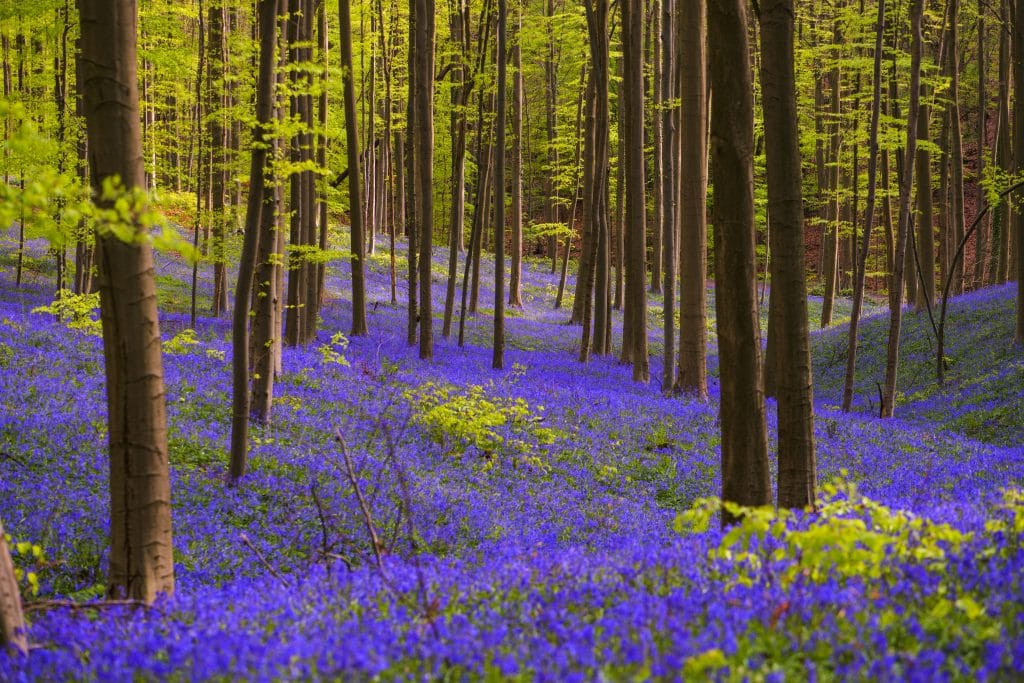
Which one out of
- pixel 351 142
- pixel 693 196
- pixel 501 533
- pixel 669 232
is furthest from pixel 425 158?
pixel 501 533

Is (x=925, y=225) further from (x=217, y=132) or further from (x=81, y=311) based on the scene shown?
(x=81, y=311)

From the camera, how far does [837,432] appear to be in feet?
45.3

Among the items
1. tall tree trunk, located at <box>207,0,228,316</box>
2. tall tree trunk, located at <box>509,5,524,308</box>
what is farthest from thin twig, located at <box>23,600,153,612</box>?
tall tree trunk, located at <box>509,5,524,308</box>

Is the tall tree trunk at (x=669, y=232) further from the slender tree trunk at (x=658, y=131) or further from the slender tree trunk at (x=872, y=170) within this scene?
the slender tree trunk at (x=872, y=170)

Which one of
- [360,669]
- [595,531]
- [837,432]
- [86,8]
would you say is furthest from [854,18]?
[360,669]

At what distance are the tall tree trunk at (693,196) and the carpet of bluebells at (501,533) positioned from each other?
1.30 metres

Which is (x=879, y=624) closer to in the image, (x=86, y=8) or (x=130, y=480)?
(x=130, y=480)

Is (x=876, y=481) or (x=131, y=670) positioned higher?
(x=131, y=670)

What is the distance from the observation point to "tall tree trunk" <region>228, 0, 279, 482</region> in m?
7.96

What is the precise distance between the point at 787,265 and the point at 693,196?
8.54 meters

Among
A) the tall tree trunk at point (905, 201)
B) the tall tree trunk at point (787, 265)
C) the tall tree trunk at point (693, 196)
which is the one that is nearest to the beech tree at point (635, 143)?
the tall tree trunk at point (693, 196)

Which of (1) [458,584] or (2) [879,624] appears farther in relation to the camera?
(1) [458,584]

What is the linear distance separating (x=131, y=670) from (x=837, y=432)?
43.0ft

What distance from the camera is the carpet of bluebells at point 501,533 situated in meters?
3.23
